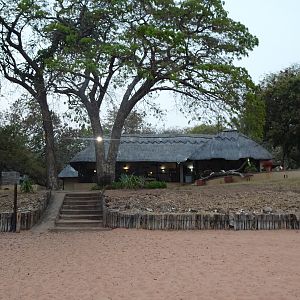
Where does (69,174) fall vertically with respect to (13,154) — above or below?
below

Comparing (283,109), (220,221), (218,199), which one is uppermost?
(283,109)

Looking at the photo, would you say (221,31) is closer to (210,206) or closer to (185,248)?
(210,206)

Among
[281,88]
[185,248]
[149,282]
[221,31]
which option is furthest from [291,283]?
[281,88]

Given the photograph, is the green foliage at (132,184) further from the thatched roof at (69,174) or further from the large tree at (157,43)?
the thatched roof at (69,174)

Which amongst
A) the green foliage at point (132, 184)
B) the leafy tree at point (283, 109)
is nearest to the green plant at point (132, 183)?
the green foliage at point (132, 184)

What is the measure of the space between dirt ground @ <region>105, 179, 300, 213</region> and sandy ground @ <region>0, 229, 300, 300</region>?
2248 millimetres

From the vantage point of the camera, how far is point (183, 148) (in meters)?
29.6

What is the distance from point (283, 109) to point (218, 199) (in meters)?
14.8

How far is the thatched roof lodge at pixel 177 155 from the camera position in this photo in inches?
1089

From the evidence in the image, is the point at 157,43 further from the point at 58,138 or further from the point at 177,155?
the point at 58,138

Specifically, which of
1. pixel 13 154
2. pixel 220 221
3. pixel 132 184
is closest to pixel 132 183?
pixel 132 184

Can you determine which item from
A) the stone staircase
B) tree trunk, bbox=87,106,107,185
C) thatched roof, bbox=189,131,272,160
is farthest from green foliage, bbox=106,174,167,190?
thatched roof, bbox=189,131,272,160

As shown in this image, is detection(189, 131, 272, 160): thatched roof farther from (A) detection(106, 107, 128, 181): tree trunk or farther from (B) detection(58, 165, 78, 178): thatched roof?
(B) detection(58, 165, 78, 178): thatched roof

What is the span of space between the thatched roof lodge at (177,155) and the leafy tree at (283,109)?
5.21ft
